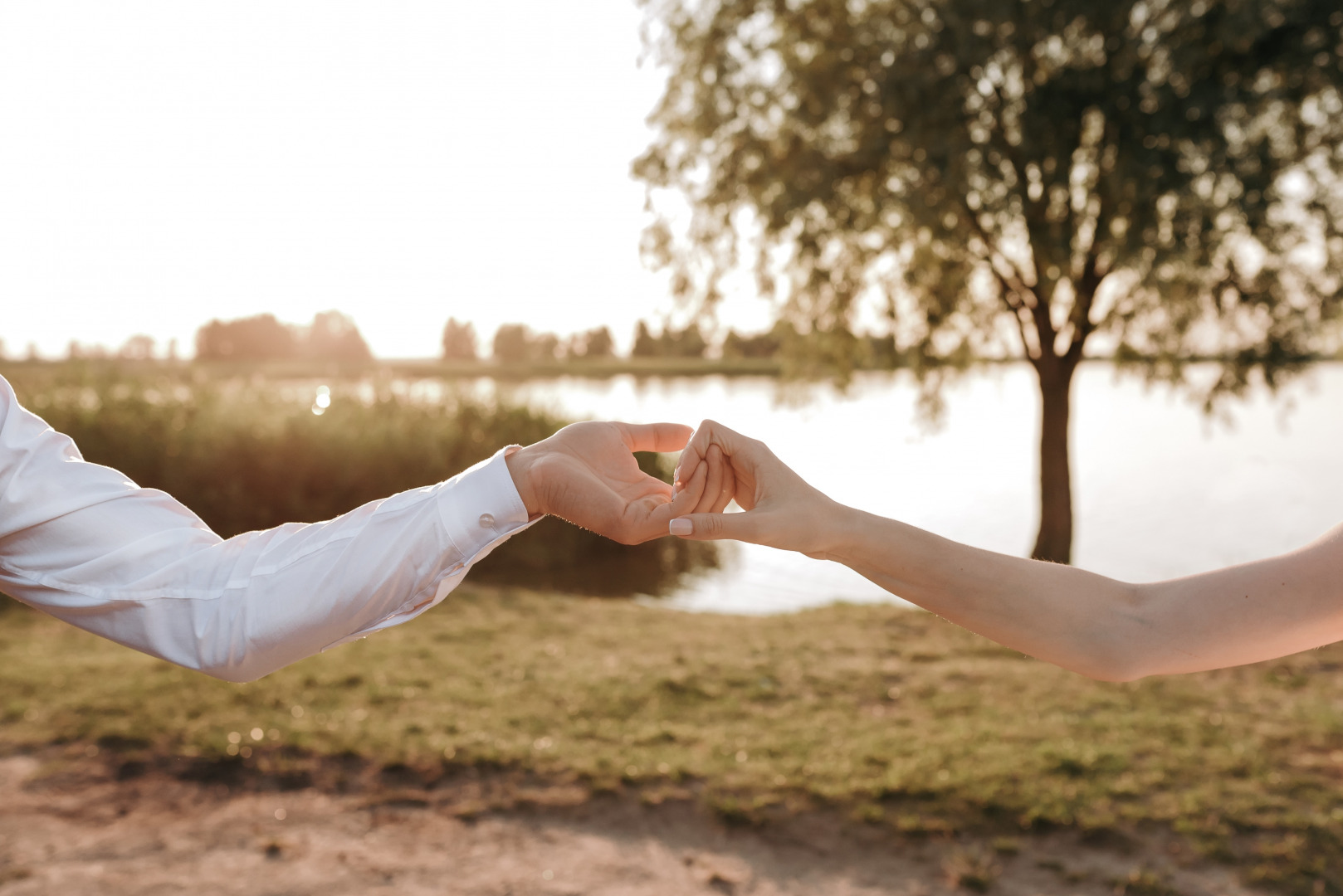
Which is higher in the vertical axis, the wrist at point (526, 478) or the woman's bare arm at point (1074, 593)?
the wrist at point (526, 478)

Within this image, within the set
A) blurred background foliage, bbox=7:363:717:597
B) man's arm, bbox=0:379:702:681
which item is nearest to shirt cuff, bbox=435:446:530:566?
man's arm, bbox=0:379:702:681

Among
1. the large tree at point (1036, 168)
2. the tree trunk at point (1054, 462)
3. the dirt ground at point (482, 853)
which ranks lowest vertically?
the dirt ground at point (482, 853)

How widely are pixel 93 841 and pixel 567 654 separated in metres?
3.52

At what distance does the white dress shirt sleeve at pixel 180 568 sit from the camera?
5.51 feet

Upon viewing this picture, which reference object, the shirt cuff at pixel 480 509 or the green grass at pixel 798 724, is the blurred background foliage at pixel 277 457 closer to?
the green grass at pixel 798 724

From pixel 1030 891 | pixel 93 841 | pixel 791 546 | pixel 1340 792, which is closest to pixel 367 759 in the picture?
pixel 93 841

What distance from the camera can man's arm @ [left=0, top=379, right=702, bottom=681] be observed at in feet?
5.53

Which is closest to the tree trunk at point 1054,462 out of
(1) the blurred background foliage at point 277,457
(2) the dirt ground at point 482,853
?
(1) the blurred background foliage at point 277,457

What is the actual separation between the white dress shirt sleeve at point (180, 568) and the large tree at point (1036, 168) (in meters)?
7.02

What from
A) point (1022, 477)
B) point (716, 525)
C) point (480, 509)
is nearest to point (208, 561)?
point (480, 509)

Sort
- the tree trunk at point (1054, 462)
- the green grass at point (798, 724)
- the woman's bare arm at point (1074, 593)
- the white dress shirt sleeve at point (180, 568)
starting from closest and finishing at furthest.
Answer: the white dress shirt sleeve at point (180, 568) → the woman's bare arm at point (1074, 593) → the green grass at point (798, 724) → the tree trunk at point (1054, 462)

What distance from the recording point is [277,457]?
42.3 ft

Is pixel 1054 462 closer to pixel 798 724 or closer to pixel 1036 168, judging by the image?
pixel 1036 168

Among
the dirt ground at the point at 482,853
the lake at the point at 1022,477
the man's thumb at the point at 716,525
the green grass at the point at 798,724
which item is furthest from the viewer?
the lake at the point at 1022,477
